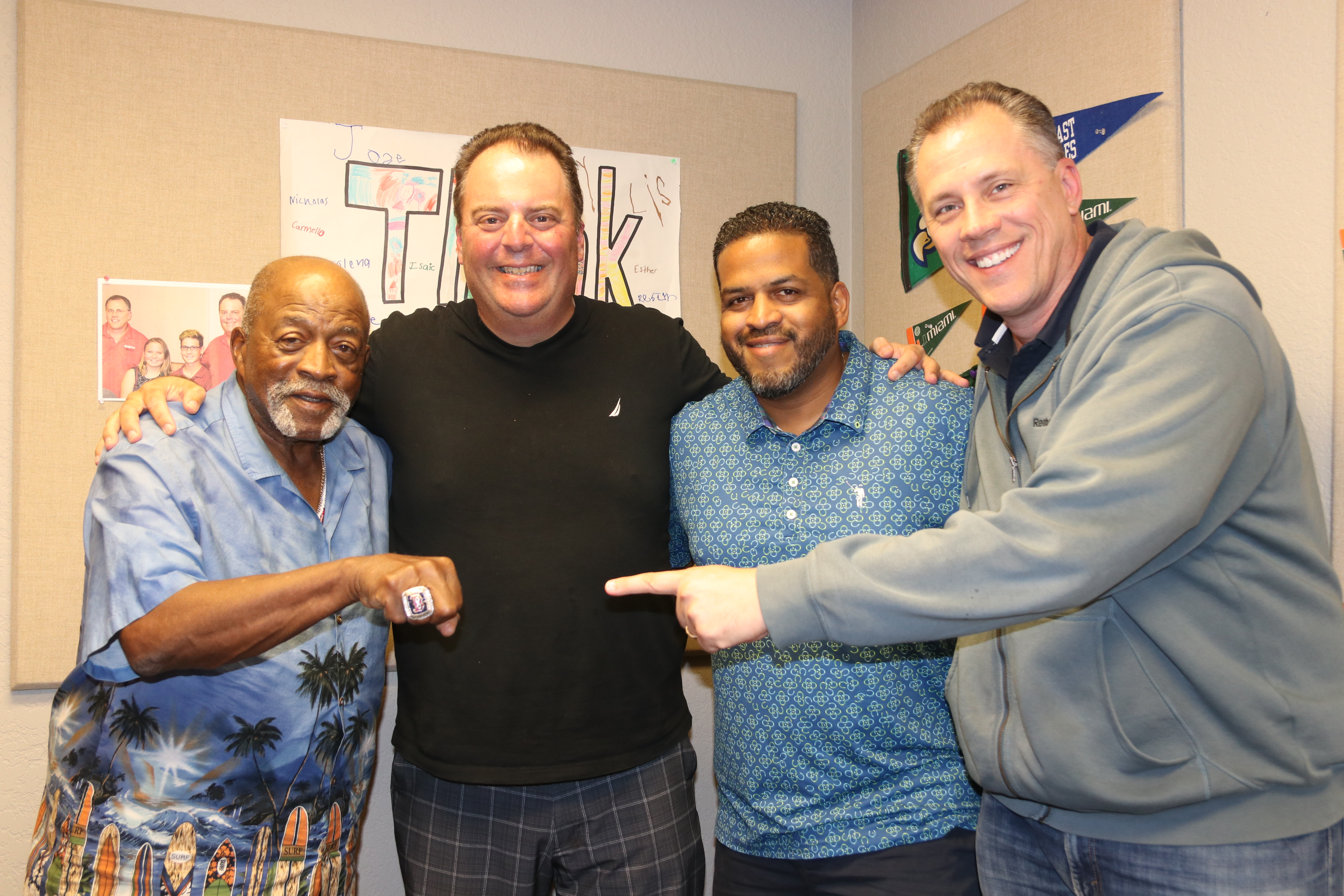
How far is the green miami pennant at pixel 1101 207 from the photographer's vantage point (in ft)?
6.78

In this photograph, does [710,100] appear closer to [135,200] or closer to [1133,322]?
[135,200]

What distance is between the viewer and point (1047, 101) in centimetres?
230

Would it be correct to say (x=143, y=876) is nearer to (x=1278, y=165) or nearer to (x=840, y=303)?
(x=840, y=303)

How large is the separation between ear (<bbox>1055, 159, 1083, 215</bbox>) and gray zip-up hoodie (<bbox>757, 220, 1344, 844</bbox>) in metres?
0.15

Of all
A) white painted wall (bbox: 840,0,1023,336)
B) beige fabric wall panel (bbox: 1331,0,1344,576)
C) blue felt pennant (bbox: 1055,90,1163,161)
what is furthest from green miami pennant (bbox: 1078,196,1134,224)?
white painted wall (bbox: 840,0,1023,336)

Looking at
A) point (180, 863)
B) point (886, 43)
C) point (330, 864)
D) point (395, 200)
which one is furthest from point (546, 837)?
point (886, 43)

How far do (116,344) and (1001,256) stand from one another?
6.98 ft

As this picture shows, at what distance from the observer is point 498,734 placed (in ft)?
5.67

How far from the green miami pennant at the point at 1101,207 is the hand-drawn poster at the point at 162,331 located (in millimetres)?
2128

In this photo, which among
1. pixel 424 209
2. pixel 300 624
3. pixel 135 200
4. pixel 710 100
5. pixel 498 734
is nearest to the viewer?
pixel 300 624

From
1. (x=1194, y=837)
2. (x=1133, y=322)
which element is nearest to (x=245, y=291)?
(x=1133, y=322)

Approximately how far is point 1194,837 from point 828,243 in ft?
3.92

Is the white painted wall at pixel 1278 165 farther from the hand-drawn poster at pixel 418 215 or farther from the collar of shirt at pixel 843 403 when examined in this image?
the hand-drawn poster at pixel 418 215

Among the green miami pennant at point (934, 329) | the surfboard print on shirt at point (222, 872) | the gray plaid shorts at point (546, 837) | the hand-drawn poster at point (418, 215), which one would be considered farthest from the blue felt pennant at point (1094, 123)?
the surfboard print on shirt at point (222, 872)
